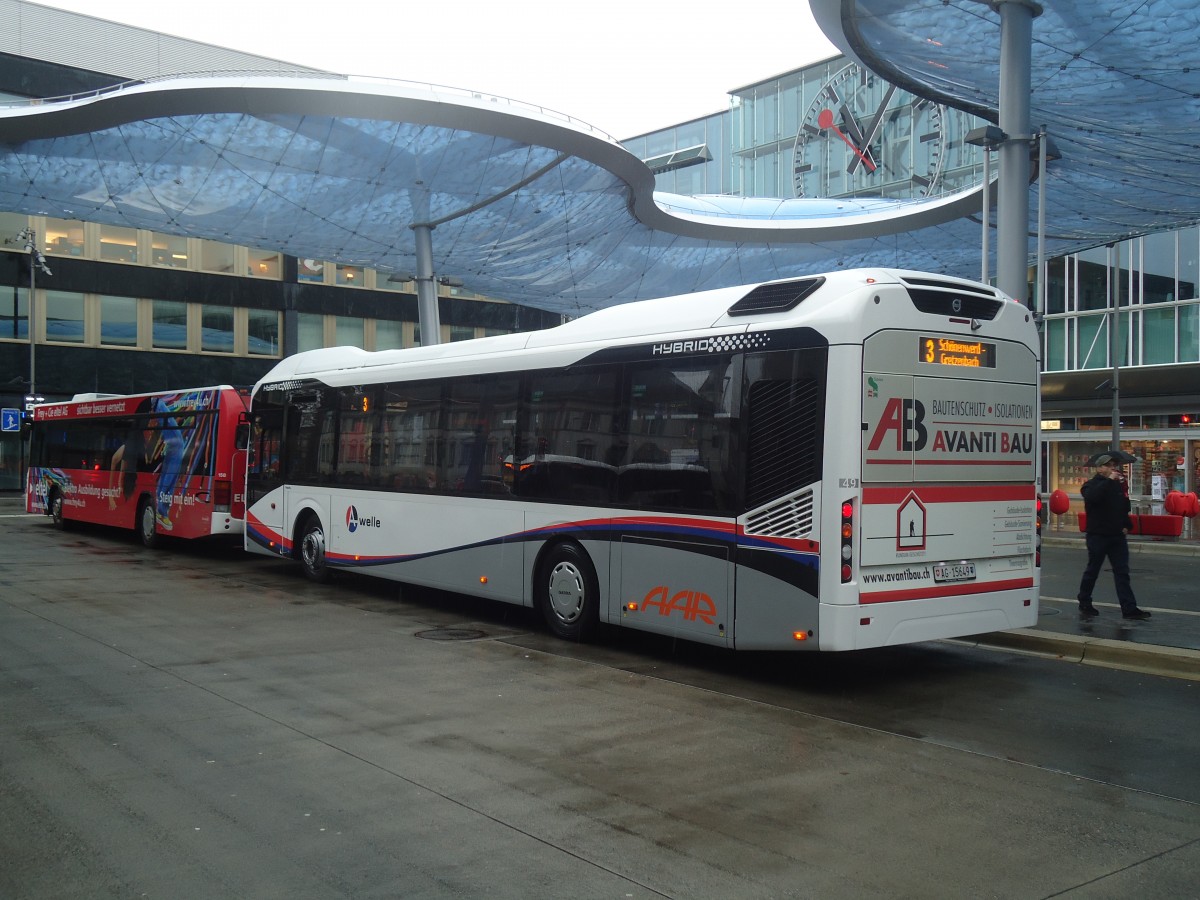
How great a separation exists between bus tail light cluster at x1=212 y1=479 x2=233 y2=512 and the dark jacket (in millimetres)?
14538

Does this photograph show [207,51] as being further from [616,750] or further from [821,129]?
[616,750]

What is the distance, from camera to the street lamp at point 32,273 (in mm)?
43719

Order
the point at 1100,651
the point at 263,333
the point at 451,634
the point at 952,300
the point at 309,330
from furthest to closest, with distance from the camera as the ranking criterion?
the point at 309,330
the point at 263,333
the point at 451,634
the point at 1100,651
the point at 952,300

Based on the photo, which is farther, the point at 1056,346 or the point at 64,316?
the point at 64,316

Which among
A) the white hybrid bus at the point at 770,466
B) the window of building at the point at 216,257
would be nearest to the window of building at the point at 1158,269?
the white hybrid bus at the point at 770,466

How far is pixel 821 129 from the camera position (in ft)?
157

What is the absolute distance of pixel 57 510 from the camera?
89.6 ft

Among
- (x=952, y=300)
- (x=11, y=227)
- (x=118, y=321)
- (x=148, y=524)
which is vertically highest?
(x=11, y=227)

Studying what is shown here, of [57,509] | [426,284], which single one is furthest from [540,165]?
[57,509]

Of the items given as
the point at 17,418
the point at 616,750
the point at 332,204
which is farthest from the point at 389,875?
the point at 17,418

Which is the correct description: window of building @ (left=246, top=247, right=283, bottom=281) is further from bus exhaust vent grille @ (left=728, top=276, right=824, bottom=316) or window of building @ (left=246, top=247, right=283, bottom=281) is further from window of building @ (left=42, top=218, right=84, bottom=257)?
bus exhaust vent grille @ (left=728, top=276, right=824, bottom=316)

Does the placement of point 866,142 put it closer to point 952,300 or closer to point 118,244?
point 118,244

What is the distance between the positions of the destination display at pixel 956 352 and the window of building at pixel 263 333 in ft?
163

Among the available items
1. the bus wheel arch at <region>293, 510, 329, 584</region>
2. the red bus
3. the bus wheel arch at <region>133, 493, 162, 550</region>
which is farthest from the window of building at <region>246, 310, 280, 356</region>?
the bus wheel arch at <region>293, 510, 329, 584</region>
